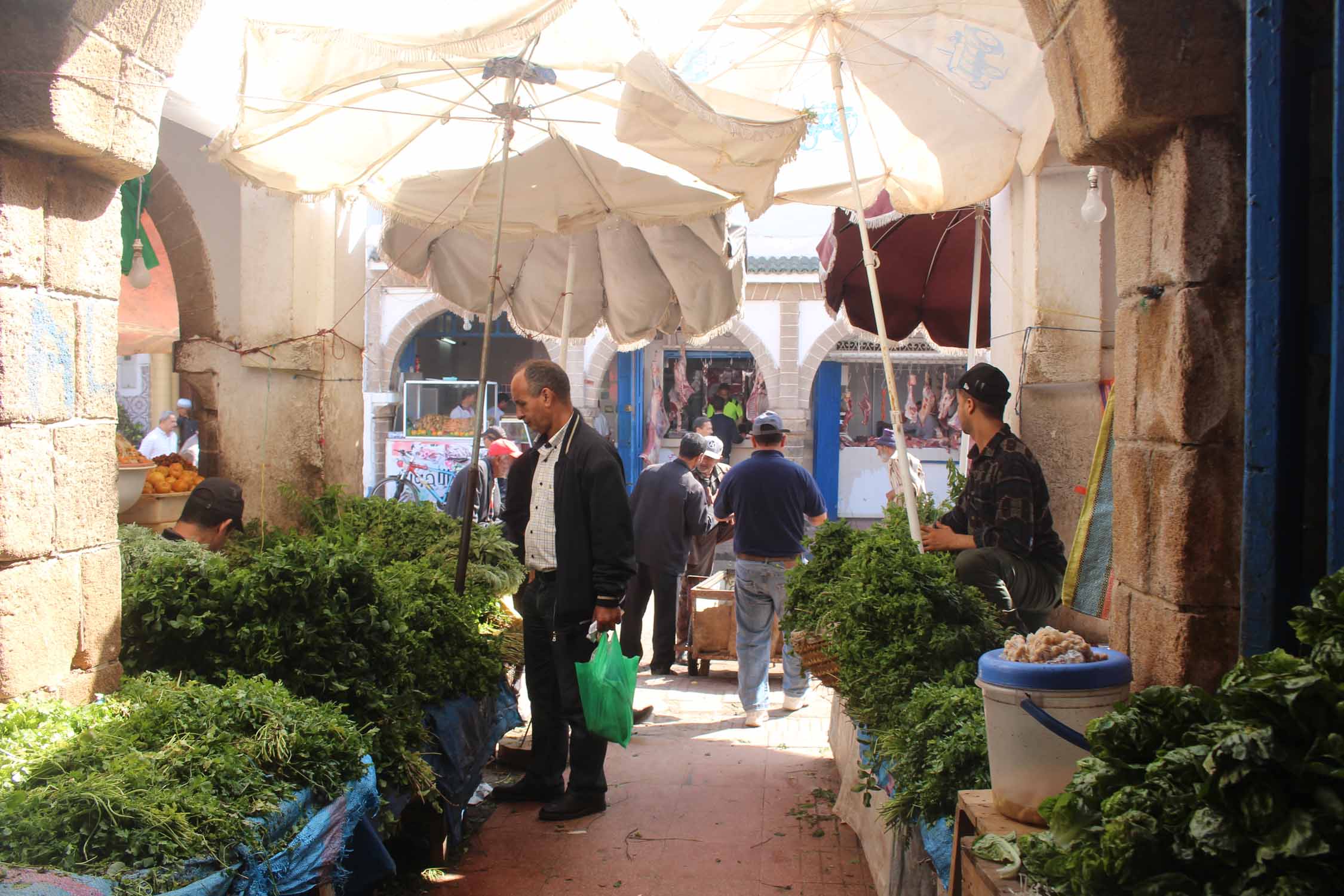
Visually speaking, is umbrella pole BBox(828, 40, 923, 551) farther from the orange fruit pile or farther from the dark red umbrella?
the orange fruit pile

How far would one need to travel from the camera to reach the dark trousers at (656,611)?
777 cm

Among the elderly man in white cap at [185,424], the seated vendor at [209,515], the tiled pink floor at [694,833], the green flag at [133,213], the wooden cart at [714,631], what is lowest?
the tiled pink floor at [694,833]

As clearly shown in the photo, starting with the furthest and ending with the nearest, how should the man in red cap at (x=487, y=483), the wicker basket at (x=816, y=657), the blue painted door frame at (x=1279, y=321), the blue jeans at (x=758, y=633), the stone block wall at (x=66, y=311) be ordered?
the man in red cap at (x=487, y=483), the blue jeans at (x=758, y=633), the wicker basket at (x=816, y=657), the stone block wall at (x=66, y=311), the blue painted door frame at (x=1279, y=321)

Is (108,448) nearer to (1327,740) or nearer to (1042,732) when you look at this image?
(1042,732)

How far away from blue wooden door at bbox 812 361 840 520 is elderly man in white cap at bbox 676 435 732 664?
362 inches

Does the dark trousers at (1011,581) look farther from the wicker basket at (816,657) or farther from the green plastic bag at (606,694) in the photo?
the green plastic bag at (606,694)

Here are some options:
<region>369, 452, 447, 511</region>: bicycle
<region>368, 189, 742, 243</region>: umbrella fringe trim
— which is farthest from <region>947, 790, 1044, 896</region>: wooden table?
<region>369, 452, 447, 511</region>: bicycle

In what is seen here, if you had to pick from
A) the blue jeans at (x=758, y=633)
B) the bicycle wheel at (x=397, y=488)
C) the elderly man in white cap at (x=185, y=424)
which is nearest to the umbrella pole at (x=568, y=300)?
the blue jeans at (x=758, y=633)

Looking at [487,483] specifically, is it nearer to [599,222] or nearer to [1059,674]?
[599,222]

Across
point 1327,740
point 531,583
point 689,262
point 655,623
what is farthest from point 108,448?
point 655,623

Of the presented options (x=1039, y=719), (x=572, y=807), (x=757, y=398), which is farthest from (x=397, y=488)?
(x=1039, y=719)

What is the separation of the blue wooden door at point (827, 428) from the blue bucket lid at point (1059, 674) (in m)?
Result: 15.5

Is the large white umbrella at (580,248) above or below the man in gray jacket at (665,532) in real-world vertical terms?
above

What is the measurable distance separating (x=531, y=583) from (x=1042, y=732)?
3.12 metres
